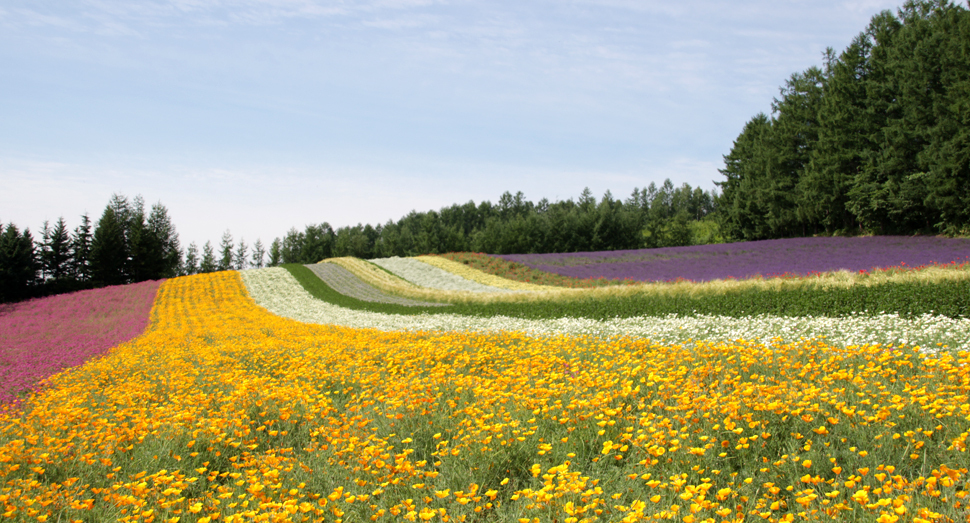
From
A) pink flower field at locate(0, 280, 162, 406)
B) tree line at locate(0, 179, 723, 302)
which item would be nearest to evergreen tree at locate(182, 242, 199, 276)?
tree line at locate(0, 179, 723, 302)

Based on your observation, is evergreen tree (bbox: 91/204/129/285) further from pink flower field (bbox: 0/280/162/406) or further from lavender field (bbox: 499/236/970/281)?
lavender field (bbox: 499/236/970/281)

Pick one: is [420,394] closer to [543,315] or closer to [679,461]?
[679,461]

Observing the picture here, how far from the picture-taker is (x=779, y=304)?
14.2m

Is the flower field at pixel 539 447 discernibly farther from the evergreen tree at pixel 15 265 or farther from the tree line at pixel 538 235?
the tree line at pixel 538 235

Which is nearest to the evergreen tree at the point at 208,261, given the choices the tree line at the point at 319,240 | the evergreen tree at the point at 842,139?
the tree line at the point at 319,240

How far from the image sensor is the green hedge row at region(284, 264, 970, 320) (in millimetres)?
11555

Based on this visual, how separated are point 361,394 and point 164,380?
3.79 m

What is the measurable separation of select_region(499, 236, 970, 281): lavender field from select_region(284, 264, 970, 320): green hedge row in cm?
737

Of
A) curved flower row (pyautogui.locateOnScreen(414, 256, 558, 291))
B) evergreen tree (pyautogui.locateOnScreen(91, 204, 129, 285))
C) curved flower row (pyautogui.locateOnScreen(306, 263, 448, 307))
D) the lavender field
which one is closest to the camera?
the lavender field

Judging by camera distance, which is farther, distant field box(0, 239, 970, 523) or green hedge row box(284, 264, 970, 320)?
green hedge row box(284, 264, 970, 320)

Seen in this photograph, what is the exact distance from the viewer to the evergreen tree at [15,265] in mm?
46250

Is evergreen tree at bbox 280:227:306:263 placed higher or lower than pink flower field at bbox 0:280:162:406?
higher

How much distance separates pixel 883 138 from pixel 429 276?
3675 cm

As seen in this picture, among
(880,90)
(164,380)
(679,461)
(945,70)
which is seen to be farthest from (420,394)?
(880,90)
